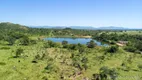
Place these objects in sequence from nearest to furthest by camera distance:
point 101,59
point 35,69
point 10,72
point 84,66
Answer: point 10,72 → point 35,69 → point 84,66 → point 101,59

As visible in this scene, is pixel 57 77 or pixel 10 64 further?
pixel 10 64

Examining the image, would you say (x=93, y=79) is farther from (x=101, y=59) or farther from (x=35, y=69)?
(x=101, y=59)

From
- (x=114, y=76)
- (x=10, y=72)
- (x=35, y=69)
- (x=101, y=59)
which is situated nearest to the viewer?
(x=114, y=76)

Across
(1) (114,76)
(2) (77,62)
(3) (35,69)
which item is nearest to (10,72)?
(3) (35,69)

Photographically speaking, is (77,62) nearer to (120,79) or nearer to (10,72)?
(120,79)

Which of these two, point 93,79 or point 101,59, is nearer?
point 93,79

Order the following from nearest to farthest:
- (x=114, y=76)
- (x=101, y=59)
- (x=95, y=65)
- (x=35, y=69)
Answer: (x=114, y=76)
(x=35, y=69)
(x=95, y=65)
(x=101, y=59)

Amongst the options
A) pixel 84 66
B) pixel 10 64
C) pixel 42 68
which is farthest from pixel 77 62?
pixel 10 64

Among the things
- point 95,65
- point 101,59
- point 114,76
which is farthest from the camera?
point 101,59
